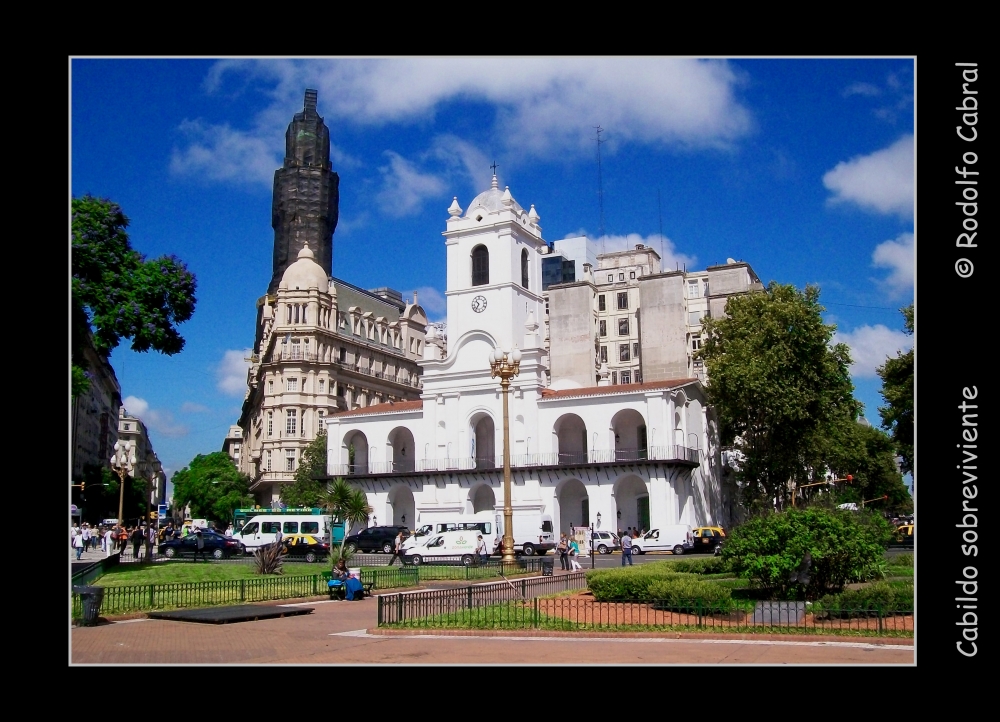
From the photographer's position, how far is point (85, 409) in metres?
79.2

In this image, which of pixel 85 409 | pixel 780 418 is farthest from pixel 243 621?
pixel 85 409

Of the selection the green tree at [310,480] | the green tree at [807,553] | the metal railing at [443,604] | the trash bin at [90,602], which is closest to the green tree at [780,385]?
the green tree at [310,480]

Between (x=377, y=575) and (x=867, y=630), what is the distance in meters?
13.8

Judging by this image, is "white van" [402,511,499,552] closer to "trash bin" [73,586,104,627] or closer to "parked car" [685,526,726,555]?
"parked car" [685,526,726,555]

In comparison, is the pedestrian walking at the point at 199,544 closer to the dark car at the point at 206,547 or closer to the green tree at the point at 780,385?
the dark car at the point at 206,547

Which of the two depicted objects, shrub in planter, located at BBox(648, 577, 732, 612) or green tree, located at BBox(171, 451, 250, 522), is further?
green tree, located at BBox(171, 451, 250, 522)

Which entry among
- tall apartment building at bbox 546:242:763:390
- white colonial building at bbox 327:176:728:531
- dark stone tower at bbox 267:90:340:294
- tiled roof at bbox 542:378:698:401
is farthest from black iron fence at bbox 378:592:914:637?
dark stone tower at bbox 267:90:340:294

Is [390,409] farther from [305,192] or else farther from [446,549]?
[305,192]

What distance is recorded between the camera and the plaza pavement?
491 inches

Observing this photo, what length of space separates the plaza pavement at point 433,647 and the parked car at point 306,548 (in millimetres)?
21686

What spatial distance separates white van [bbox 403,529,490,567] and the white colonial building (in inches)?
622

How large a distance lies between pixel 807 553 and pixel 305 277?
218 ft

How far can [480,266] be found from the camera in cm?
5900

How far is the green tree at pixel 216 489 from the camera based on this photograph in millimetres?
76000
